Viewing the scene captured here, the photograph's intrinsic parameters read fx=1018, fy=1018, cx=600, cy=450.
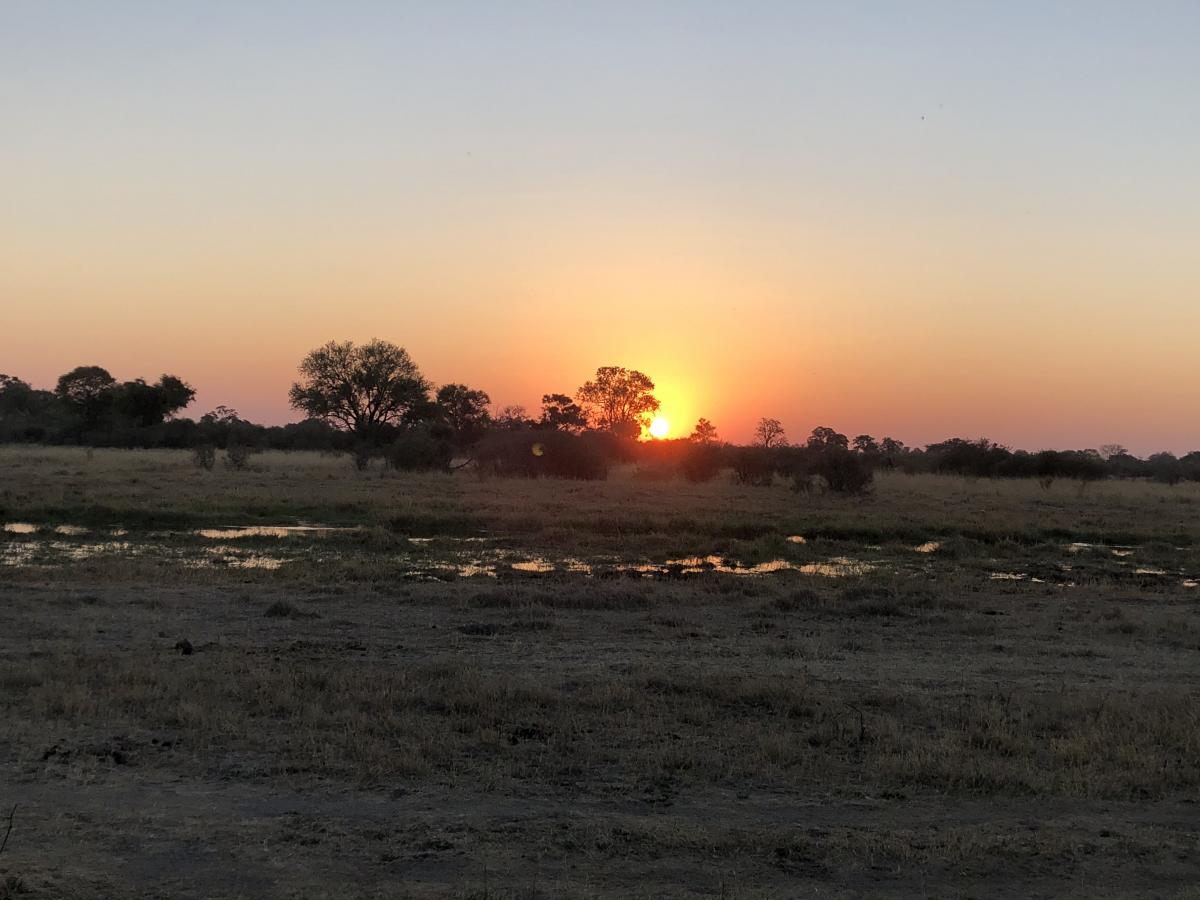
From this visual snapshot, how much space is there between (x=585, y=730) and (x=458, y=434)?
6605 cm

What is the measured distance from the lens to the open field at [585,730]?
233 inches

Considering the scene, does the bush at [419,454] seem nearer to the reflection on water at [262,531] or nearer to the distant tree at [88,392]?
the reflection on water at [262,531]

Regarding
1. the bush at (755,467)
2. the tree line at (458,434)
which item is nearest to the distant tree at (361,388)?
the tree line at (458,434)

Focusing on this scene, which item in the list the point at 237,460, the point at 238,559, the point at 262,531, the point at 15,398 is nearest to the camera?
the point at 238,559

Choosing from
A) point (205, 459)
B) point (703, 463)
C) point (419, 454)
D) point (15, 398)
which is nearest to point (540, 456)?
point (419, 454)

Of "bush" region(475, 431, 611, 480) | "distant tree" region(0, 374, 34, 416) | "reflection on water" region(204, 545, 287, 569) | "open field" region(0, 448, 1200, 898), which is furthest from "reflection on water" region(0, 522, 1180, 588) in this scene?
"distant tree" region(0, 374, 34, 416)

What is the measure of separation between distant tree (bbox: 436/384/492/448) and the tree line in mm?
193

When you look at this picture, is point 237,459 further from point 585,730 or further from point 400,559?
point 585,730

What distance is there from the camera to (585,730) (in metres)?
8.77

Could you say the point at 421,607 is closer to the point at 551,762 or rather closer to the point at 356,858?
the point at 551,762

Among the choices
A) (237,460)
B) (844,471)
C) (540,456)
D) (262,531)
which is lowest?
(262,531)

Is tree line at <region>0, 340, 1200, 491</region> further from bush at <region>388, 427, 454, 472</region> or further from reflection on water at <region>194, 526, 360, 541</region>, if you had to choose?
reflection on water at <region>194, 526, 360, 541</region>

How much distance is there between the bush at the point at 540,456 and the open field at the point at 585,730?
3723 centimetres

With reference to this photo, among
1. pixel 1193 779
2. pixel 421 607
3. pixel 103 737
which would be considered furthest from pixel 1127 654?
pixel 103 737
